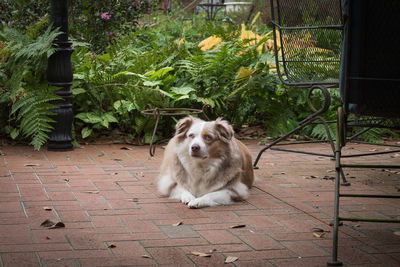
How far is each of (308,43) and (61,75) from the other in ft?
9.43

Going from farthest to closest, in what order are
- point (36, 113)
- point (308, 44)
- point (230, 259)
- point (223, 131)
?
point (36, 113), point (308, 44), point (223, 131), point (230, 259)

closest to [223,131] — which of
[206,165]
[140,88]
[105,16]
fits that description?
[206,165]

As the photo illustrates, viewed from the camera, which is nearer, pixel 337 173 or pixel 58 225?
pixel 337 173

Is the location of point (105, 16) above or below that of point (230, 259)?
Result: above

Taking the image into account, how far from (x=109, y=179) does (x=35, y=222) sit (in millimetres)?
1475

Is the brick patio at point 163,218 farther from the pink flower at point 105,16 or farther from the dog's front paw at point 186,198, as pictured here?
the pink flower at point 105,16

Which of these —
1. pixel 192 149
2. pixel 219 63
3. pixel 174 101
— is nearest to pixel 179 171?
pixel 192 149

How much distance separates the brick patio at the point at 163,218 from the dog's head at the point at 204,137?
17.0 inches

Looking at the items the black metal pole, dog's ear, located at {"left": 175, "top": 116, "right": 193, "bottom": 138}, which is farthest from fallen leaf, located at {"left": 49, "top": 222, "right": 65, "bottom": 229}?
the black metal pole

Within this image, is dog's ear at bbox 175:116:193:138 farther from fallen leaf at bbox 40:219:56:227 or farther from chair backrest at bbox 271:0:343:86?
fallen leaf at bbox 40:219:56:227

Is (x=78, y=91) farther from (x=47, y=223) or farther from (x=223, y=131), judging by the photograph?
(x=47, y=223)

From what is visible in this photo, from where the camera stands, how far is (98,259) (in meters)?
3.08

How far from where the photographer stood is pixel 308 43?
4910 mm

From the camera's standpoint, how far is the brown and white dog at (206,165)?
447 cm
